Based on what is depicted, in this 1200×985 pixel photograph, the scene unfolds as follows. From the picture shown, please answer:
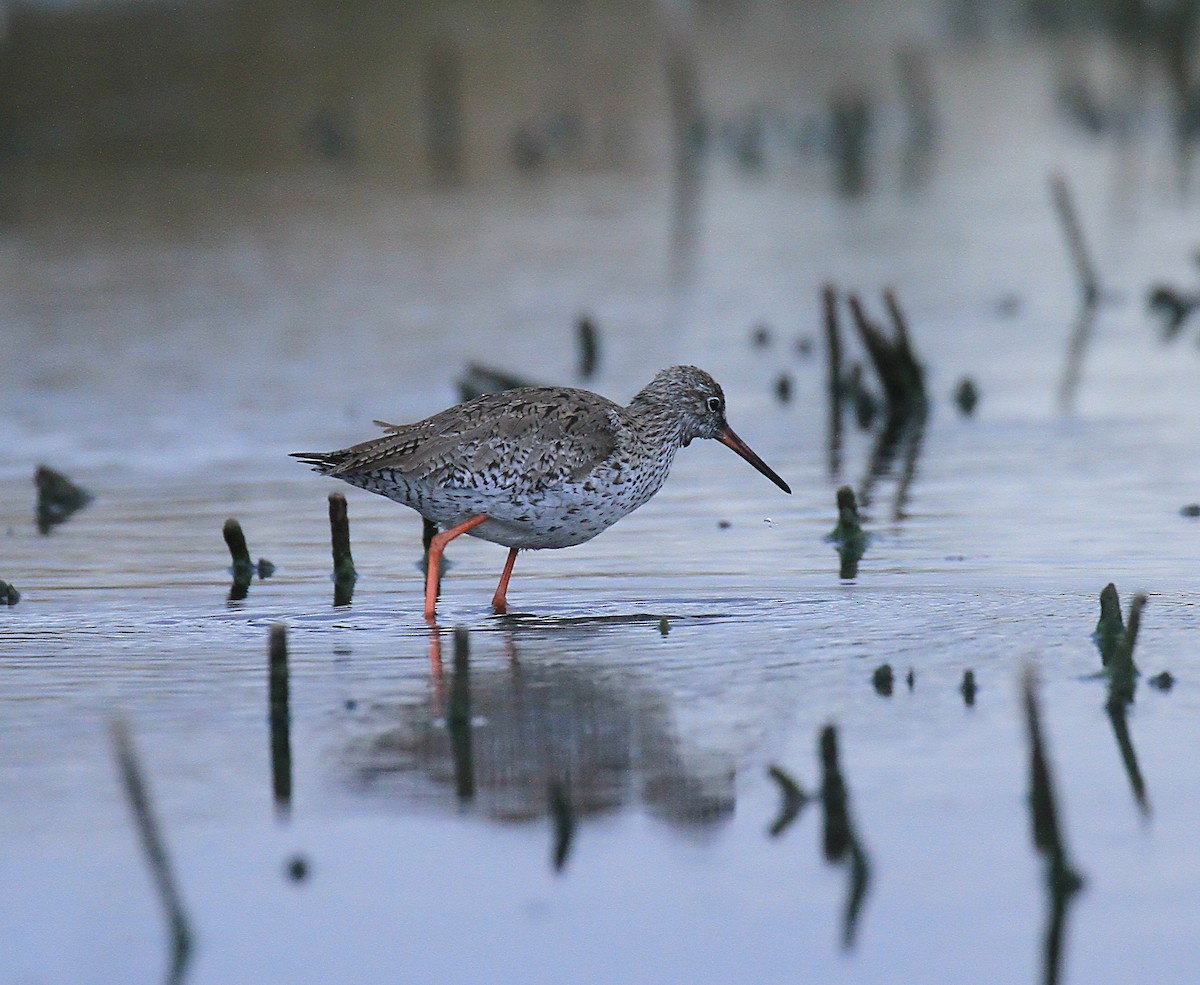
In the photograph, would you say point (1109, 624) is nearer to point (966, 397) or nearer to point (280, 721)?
point (280, 721)

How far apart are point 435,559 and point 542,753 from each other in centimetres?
242

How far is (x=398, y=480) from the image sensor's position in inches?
427

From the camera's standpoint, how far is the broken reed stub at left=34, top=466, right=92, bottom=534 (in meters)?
13.7

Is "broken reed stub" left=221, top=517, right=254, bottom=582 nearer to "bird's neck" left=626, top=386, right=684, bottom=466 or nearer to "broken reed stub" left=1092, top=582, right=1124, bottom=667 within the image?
"bird's neck" left=626, top=386, right=684, bottom=466

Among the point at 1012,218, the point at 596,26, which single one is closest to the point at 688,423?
the point at 1012,218

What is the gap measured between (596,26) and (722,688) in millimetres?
44127

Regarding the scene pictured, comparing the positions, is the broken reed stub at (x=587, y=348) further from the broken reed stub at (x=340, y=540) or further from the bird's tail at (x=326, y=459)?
the bird's tail at (x=326, y=459)

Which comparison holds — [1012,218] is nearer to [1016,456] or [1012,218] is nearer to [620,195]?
[620,195]

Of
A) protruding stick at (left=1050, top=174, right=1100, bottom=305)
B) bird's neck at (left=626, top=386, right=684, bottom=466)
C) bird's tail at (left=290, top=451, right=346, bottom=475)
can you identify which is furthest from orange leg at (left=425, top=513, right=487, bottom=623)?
protruding stick at (left=1050, top=174, right=1100, bottom=305)

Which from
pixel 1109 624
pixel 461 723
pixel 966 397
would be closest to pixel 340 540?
pixel 461 723

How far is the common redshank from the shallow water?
0.45 meters

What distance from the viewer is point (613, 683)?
9.24 meters

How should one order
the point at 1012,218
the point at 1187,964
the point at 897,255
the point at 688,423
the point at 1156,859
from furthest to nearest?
the point at 1012,218
the point at 897,255
the point at 688,423
the point at 1156,859
the point at 1187,964

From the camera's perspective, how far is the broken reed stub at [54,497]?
44.8 ft
